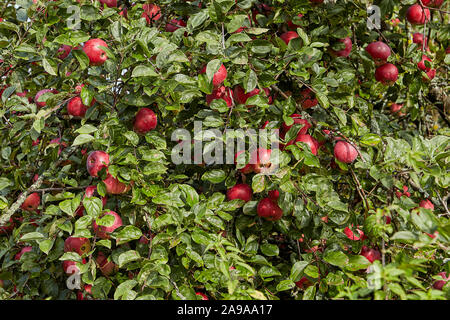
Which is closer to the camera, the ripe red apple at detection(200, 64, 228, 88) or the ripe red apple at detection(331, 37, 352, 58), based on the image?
the ripe red apple at detection(200, 64, 228, 88)

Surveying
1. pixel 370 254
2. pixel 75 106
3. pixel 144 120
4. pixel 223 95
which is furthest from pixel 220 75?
pixel 370 254

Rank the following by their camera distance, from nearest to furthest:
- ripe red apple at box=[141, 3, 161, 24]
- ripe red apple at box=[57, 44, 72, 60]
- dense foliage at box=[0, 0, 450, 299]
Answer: dense foliage at box=[0, 0, 450, 299]
ripe red apple at box=[57, 44, 72, 60]
ripe red apple at box=[141, 3, 161, 24]

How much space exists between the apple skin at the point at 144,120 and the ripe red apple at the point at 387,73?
94 cm

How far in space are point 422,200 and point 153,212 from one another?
3.17 feet

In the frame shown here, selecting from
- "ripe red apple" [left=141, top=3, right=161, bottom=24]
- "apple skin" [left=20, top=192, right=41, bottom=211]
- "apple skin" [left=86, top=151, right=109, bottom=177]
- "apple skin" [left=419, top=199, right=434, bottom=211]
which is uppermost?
"ripe red apple" [left=141, top=3, right=161, bottom=24]

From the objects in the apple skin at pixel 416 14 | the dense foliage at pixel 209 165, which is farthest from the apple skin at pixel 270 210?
the apple skin at pixel 416 14

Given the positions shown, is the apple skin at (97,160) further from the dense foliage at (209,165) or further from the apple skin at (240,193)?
the apple skin at (240,193)

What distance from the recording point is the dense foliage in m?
1.11

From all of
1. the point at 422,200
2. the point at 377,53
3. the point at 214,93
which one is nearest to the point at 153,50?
the point at 214,93

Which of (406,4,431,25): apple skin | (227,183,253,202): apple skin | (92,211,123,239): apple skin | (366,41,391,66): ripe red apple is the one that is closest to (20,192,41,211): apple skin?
(92,211,123,239): apple skin

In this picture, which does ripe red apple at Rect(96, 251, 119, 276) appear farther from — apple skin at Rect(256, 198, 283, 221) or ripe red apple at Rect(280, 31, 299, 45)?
ripe red apple at Rect(280, 31, 299, 45)

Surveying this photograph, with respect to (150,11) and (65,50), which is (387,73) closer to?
(150,11)

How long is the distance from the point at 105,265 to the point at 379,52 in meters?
1.29

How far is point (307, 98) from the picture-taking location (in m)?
1.47
